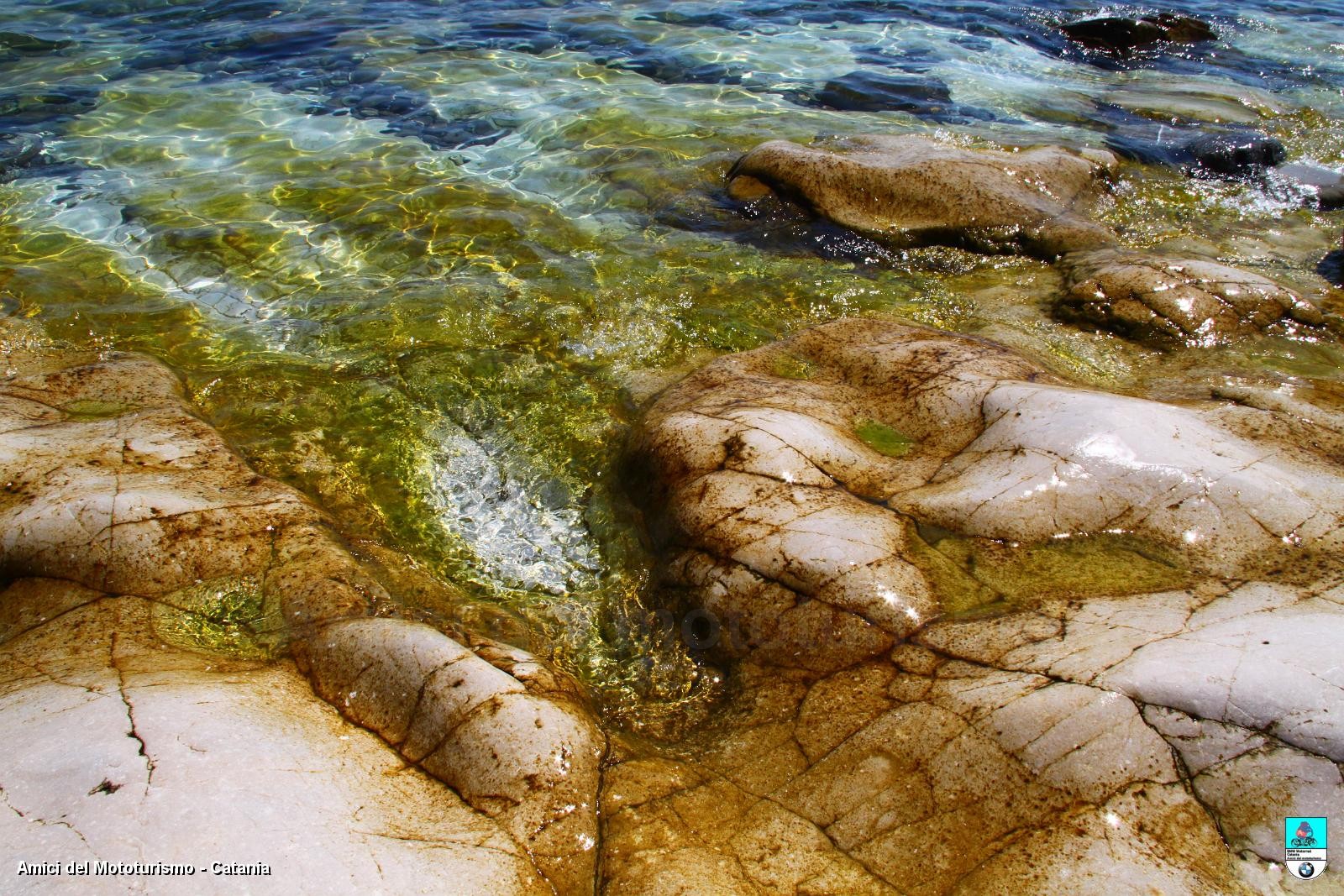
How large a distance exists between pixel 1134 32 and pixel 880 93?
18.4 ft

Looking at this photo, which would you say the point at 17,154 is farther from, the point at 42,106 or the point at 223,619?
the point at 223,619

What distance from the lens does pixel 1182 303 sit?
696cm

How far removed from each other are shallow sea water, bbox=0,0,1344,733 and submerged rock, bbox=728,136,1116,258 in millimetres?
336

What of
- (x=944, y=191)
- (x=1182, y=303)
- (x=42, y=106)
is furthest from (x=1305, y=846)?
(x=42, y=106)

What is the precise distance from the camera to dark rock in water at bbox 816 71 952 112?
11.9 meters

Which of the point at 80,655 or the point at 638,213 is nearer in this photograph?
the point at 80,655

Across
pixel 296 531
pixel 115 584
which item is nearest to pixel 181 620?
pixel 115 584

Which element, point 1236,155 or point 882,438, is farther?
point 1236,155

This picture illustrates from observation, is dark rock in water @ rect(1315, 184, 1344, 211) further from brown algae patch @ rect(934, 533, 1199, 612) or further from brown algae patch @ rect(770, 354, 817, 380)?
brown algae patch @ rect(934, 533, 1199, 612)

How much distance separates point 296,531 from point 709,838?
2.70m

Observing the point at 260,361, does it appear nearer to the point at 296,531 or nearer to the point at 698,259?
the point at 296,531

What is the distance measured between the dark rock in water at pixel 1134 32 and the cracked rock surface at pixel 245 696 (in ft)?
49.4

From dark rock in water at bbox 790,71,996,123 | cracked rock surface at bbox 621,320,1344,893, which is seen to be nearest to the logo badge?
cracked rock surface at bbox 621,320,1344,893

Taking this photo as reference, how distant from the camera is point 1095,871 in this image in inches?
119
